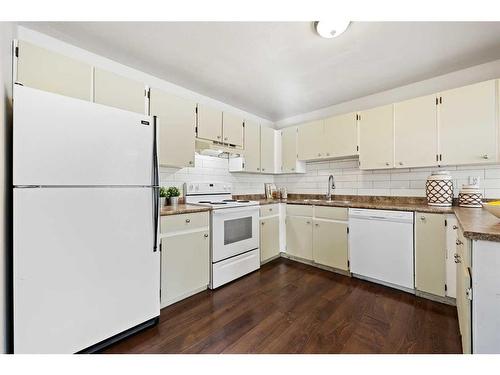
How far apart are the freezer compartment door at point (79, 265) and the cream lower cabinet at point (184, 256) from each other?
0.93ft

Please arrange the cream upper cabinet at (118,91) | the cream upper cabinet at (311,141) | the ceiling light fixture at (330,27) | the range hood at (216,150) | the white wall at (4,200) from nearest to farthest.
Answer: the white wall at (4,200) < the ceiling light fixture at (330,27) < the cream upper cabinet at (118,91) < the range hood at (216,150) < the cream upper cabinet at (311,141)

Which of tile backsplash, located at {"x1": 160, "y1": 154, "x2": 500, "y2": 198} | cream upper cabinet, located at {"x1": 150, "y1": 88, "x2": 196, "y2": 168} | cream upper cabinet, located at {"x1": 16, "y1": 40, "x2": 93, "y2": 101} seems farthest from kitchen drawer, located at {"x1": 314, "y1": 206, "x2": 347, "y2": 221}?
cream upper cabinet, located at {"x1": 16, "y1": 40, "x2": 93, "y2": 101}

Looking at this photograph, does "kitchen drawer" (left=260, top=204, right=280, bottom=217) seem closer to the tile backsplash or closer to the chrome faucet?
the tile backsplash

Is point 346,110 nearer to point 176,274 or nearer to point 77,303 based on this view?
point 176,274

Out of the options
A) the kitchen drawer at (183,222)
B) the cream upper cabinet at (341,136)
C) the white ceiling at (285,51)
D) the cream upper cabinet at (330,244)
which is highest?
the white ceiling at (285,51)

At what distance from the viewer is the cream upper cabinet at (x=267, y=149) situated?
332 centimetres

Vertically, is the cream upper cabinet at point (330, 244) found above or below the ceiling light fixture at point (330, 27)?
below

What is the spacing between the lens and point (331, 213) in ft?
8.70

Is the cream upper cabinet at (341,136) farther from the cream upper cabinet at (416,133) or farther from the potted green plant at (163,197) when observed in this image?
the potted green plant at (163,197)

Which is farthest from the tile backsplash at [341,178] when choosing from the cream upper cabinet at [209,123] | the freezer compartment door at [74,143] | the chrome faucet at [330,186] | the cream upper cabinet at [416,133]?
the freezer compartment door at [74,143]

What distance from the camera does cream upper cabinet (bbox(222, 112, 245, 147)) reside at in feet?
9.05

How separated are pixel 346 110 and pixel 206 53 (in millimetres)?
2135

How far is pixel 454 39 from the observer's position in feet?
5.80

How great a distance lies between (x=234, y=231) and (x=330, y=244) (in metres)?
1.21
